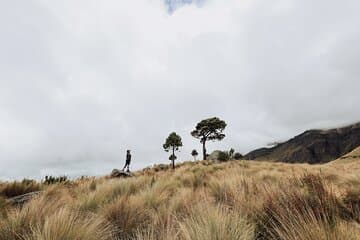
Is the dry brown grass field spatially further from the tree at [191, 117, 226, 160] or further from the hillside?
the tree at [191, 117, 226, 160]

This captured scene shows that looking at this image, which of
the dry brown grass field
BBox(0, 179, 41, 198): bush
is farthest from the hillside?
BBox(0, 179, 41, 198): bush

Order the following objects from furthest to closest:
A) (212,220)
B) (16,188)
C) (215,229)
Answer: (16,188) < (212,220) < (215,229)

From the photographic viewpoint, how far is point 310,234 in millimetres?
2348

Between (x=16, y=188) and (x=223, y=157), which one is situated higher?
(x=223, y=157)

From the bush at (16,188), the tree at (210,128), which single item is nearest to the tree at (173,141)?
the tree at (210,128)

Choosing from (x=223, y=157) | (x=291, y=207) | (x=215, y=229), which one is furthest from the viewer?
(x=223, y=157)

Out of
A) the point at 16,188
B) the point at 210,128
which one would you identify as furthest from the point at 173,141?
the point at 16,188

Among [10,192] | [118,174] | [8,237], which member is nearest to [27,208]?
[8,237]

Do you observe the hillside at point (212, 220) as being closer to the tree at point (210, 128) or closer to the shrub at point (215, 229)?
the shrub at point (215, 229)

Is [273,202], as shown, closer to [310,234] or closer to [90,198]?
[310,234]

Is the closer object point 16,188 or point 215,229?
point 215,229

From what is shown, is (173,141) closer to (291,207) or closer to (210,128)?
(210,128)

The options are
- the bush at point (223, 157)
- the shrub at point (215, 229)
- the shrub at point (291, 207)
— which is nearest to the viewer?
the shrub at point (215, 229)

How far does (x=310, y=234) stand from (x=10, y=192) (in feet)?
35.6
